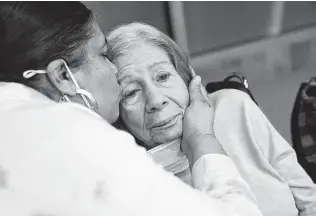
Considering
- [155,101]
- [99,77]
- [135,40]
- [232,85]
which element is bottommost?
[232,85]

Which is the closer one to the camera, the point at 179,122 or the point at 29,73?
the point at 29,73

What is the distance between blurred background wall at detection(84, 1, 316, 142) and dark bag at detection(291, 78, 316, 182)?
0.54 metres

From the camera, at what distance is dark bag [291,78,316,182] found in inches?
77.6

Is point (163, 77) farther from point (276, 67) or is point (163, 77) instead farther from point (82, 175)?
point (276, 67)

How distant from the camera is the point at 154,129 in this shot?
1.58m

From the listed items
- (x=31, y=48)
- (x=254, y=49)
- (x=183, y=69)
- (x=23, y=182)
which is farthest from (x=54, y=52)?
(x=254, y=49)

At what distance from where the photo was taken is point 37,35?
3.24 ft

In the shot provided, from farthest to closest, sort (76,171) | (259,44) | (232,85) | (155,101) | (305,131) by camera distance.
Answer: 1. (259,44)
2. (305,131)
3. (232,85)
4. (155,101)
5. (76,171)

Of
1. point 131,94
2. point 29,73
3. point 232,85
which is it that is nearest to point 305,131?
point 232,85

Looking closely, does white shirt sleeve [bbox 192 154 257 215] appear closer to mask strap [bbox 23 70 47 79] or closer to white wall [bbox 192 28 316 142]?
mask strap [bbox 23 70 47 79]

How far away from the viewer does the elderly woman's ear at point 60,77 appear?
1026 millimetres

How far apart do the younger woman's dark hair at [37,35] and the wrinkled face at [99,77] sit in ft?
0.09

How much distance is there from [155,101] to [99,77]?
17.4 inches

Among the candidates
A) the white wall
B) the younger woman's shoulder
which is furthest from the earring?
the white wall
